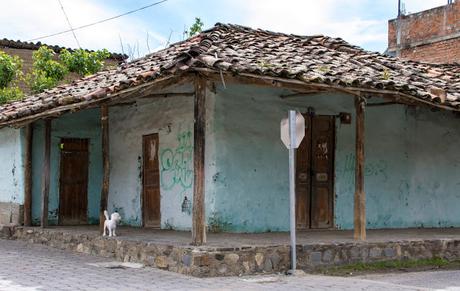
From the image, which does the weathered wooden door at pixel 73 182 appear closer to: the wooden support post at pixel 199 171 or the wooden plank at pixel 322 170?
the wooden plank at pixel 322 170

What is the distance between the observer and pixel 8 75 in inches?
721

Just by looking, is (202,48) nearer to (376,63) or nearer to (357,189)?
(357,189)

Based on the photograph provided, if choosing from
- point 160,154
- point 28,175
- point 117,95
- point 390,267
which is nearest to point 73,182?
point 28,175

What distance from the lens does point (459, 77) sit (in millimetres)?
12938

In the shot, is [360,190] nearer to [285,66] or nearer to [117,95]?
[285,66]

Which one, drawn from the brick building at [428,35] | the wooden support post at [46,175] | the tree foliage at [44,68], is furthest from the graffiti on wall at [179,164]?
the brick building at [428,35]

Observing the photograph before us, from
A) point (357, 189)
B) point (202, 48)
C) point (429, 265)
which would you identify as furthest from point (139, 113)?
point (429, 265)

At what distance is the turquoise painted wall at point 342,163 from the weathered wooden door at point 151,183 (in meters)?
1.85

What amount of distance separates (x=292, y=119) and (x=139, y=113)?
16.2 feet

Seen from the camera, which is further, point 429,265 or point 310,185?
point 310,185

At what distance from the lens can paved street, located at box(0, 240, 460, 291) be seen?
736 cm

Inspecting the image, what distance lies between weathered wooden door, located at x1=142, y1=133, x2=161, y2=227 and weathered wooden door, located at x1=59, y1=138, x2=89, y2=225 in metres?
2.06

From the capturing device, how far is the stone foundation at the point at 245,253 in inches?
318

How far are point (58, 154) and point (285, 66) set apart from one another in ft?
21.6
